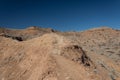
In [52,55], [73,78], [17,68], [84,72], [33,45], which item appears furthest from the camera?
[33,45]

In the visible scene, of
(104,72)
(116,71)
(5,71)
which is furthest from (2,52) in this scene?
(116,71)

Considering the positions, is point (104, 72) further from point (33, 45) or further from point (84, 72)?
point (33, 45)

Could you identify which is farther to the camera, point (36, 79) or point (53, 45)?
point (53, 45)

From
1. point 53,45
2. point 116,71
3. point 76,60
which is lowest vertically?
point 116,71

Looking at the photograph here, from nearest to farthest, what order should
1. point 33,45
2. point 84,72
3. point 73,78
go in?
1. point 73,78
2. point 84,72
3. point 33,45

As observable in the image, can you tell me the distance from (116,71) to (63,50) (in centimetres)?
721

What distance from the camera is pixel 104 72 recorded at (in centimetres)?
1852

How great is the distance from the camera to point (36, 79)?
15.2m

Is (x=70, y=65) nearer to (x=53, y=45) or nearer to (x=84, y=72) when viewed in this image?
(x=84, y=72)

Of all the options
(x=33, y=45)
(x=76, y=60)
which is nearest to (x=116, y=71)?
(x=76, y=60)

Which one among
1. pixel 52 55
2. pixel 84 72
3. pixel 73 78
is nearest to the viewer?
pixel 73 78

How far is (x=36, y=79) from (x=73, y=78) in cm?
300

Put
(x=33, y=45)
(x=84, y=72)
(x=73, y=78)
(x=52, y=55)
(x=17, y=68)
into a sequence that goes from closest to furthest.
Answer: (x=73, y=78), (x=84, y=72), (x=52, y=55), (x=17, y=68), (x=33, y=45)

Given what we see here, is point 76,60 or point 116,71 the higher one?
point 76,60
